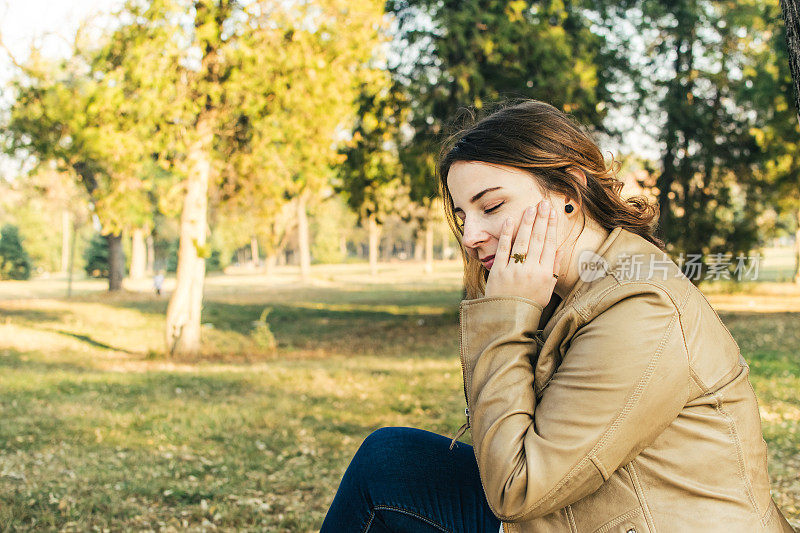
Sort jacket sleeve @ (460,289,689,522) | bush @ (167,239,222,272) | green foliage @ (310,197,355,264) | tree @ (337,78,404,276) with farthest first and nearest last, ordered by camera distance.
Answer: green foliage @ (310,197,355,264), bush @ (167,239,222,272), tree @ (337,78,404,276), jacket sleeve @ (460,289,689,522)

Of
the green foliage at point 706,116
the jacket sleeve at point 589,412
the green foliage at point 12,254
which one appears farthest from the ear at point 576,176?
the green foliage at point 12,254

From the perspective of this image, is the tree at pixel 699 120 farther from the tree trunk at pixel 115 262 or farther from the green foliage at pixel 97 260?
the green foliage at pixel 97 260

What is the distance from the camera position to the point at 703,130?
20.0m

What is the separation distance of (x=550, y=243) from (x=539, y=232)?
1.8 inches

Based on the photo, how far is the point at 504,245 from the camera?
6.64 feet

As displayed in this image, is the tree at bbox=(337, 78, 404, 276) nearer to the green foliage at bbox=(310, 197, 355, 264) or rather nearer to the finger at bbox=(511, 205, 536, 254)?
the finger at bbox=(511, 205, 536, 254)

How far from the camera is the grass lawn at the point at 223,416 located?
184 inches

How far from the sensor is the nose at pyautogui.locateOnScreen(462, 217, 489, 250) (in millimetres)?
2109

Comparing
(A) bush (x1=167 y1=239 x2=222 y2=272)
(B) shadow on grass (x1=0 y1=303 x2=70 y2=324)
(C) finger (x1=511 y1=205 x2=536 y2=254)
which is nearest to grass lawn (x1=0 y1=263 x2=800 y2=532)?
(B) shadow on grass (x1=0 y1=303 x2=70 y2=324)

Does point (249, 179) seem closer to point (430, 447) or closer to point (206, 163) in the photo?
point (206, 163)

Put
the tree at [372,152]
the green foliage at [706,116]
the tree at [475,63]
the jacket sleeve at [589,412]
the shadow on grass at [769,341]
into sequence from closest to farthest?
1. the jacket sleeve at [589,412]
2. the shadow on grass at [769,341]
3. the tree at [475,63]
4. the tree at [372,152]
5. the green foliage at [706,116]

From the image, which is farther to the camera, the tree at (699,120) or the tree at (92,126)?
the tree at (699,120)

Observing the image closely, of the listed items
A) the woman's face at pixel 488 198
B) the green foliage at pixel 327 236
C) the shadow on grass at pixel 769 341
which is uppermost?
the green foliage at pixel 327 236

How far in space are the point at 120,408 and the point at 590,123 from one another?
13.3 meters
